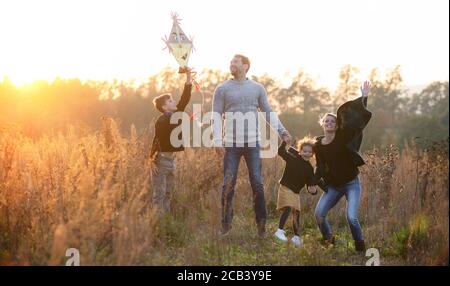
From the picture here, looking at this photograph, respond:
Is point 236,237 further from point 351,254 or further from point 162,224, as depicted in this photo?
point 351,254

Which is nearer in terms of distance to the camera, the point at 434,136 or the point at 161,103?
the point at 161,103

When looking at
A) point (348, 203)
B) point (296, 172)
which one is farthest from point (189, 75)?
point (348, 203)

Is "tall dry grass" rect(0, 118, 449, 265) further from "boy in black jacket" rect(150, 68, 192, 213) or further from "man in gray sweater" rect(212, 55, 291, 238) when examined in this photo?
"man in gray sweater" rect(212, 55, 291, 238)

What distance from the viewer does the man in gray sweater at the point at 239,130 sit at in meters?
5.75

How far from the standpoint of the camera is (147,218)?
4562mm

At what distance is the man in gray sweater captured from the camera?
18.9 ft

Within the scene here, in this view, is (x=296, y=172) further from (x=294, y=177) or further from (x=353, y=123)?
(x=353, y=123)

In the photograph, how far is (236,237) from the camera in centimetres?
577

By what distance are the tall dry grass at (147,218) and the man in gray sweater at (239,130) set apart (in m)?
0.38

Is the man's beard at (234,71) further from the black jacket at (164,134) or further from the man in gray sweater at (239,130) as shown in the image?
the black jacket at (164,134)

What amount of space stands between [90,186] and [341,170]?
2567 millimetres

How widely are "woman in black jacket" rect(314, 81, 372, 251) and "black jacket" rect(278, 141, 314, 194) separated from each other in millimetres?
358

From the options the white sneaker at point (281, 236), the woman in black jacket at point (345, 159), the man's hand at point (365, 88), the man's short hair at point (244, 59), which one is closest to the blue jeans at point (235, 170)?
the white sneaker at point (281, 236)
